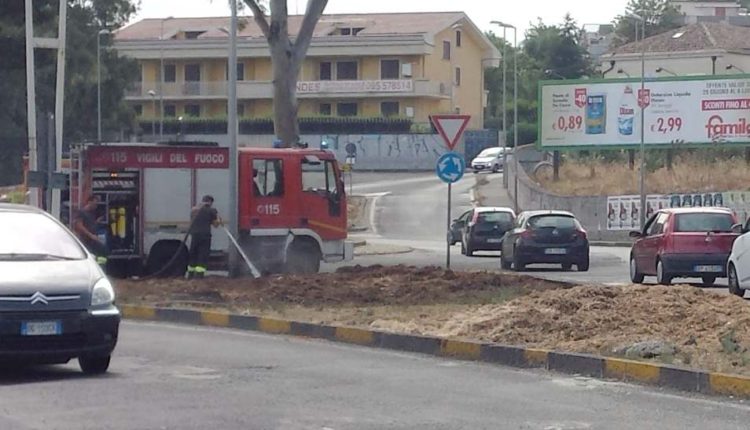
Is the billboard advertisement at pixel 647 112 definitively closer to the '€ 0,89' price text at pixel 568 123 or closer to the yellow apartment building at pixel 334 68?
the '€ 0,89' price text at pixel 568 123

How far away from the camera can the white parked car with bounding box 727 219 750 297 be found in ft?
69.9

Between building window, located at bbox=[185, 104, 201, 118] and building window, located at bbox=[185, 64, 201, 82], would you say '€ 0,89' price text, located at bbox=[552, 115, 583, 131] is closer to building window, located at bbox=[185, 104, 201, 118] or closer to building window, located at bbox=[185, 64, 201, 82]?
building window, located at bbox=[185, 64, 201, 82]

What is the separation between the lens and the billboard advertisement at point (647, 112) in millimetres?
59094

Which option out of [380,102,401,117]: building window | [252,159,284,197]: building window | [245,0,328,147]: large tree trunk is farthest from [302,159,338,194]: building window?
[380,102,401,117]: building window

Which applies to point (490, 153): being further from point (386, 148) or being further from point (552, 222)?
point (552, 222)

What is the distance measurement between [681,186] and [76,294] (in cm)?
4712

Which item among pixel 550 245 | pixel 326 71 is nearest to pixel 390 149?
pixel 326 71

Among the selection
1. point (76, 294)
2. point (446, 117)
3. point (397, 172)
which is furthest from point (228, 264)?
point (397, 172)

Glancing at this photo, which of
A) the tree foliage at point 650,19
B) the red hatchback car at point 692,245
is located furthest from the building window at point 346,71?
the red hatchback car at point 692,245

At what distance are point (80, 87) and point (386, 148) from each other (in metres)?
22.3

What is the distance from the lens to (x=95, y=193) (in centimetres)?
2488

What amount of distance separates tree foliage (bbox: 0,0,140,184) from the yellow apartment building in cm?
1014

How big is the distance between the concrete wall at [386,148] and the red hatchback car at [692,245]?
59.1 m

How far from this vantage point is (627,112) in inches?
2398
